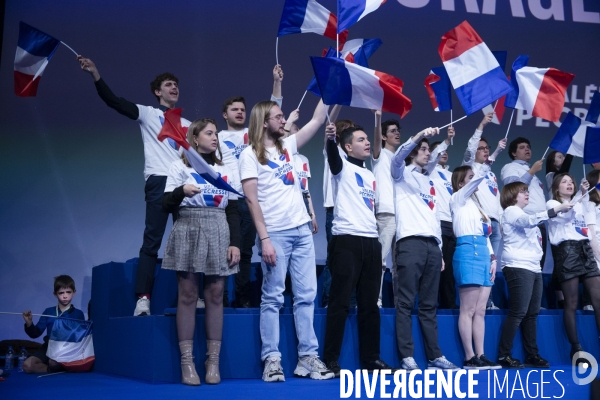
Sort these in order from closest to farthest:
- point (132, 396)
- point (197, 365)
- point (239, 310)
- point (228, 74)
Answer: point (132, 396)
point (197, 365)
point (239, 310)
point (228, 74)

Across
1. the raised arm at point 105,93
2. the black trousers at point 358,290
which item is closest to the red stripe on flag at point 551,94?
the black trousers at point 358,290

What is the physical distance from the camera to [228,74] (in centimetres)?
761

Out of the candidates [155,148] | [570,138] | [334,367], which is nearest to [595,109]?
[570,138]

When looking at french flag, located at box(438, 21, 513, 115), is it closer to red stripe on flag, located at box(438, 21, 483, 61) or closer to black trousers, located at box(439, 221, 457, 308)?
red stripe on flag, located at box(438, 21, 483, 61)

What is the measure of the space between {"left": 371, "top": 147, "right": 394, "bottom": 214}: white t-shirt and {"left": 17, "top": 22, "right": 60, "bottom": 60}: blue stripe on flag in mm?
2641

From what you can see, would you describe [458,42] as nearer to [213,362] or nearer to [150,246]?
[150,246]

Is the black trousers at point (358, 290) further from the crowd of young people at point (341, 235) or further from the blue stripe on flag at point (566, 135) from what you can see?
the blue stripe on flag at point (566, 135)

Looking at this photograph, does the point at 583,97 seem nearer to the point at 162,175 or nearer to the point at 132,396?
the point at 162,175

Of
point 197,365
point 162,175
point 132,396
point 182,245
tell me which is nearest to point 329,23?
point 162,175

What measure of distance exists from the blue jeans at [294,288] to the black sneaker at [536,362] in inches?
81.4

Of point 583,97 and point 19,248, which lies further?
point 583,97

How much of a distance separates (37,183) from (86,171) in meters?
0.47

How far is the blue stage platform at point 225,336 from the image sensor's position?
464cm

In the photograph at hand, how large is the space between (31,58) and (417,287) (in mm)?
3420
